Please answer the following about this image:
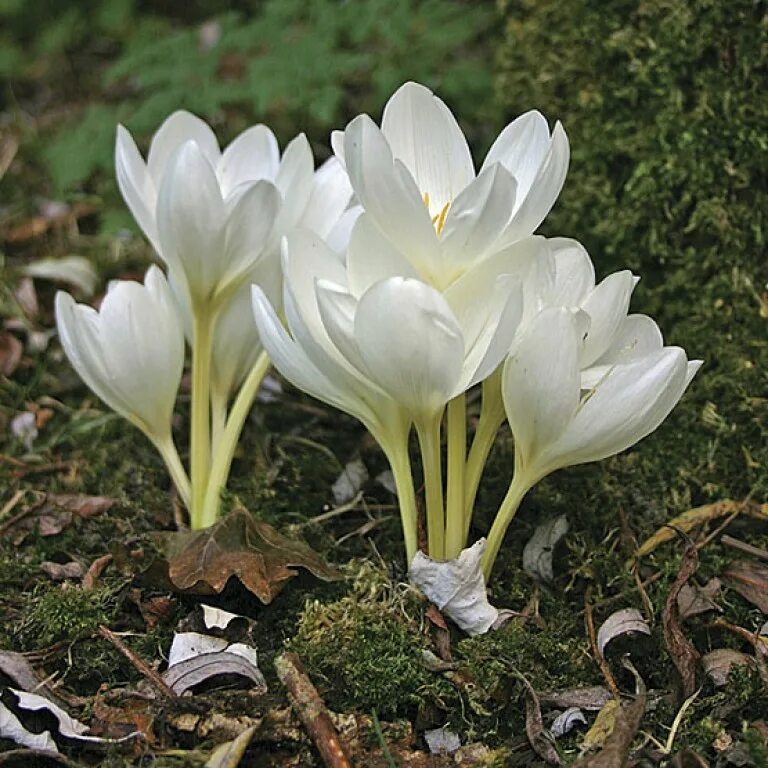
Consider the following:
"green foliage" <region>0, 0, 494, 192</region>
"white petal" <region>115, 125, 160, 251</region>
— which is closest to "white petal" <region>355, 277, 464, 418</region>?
"white petal" <region>115, 125, 160, 251</region>

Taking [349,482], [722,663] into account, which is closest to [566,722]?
[722,663]

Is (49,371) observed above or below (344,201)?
below

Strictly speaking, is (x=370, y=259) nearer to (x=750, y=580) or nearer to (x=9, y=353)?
(x=750, y=580)

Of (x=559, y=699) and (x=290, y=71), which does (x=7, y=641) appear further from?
(x=290, y=71)

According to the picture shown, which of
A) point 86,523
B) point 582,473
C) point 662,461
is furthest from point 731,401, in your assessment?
point 86,523

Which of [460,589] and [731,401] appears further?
[731,401]

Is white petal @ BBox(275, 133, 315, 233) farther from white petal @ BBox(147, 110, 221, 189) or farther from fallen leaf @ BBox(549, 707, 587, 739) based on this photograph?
fallen leaf @ BBox(549, 707, 587, 739)

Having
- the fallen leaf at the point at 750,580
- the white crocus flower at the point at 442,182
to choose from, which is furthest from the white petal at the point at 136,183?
the fallen leaf at the point at 750,580
